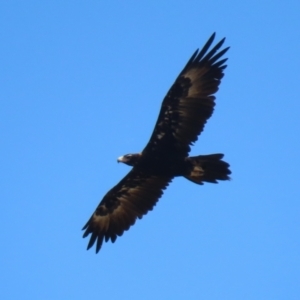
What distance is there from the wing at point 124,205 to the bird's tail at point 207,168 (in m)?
1.14

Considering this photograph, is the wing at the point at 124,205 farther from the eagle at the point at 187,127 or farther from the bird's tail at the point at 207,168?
the bird's tail at the point at 207,168

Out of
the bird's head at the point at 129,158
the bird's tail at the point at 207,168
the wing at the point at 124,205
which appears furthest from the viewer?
the wing at the point at 124,205

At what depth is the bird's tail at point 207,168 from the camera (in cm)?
1684

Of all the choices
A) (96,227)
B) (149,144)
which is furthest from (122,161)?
(96,227)

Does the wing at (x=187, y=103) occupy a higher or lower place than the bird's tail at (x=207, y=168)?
higher

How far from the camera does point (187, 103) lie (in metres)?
17.2

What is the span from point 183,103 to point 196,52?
0.96 metres

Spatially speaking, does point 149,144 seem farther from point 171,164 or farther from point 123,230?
point 123,230

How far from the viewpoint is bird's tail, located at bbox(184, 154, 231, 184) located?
16.8m

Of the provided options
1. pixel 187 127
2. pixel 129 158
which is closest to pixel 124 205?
pixel 129 158

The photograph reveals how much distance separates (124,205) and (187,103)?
2638mm

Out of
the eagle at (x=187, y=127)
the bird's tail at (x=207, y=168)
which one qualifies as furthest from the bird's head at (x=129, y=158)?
the bird's tail at (x=207, y=168)

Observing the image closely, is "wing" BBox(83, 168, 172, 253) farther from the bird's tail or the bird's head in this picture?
the bird's tail

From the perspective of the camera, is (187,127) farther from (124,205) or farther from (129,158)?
(124,205)
